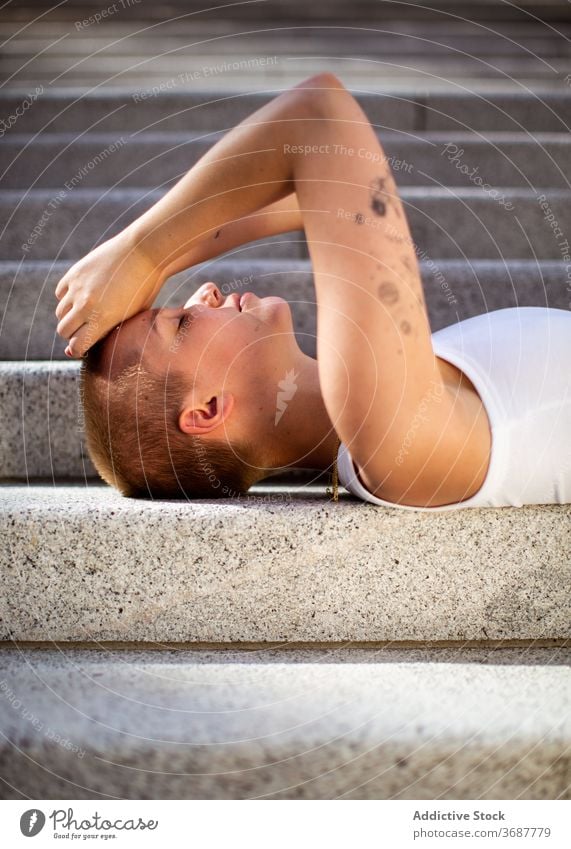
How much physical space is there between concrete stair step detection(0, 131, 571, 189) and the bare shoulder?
2.68 ft

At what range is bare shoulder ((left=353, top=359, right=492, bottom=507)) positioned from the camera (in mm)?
736

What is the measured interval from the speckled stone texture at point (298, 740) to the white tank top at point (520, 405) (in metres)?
0.17

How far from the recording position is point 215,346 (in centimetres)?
81

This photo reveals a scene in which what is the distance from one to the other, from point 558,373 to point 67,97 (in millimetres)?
1218

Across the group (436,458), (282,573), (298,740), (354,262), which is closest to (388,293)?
(354,262)

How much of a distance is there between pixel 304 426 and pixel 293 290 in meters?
0.36

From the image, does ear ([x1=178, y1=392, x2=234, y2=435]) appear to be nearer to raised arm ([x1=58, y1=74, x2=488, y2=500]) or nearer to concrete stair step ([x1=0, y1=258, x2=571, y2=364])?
raised arm ([x1=58, y1=74, x2=488, y2=500])

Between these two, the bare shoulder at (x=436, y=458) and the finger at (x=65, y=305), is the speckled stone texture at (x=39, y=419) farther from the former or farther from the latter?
the bare shoulder at (x=436, y=458)

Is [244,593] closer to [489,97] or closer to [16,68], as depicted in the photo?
[489,97]

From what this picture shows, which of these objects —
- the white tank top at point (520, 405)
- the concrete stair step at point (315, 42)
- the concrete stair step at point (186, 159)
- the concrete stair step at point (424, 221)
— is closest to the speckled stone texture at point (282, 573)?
the white tank top at point (520, 405)

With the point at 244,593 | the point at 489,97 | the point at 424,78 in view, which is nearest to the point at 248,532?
the point at 244,593

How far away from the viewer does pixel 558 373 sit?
2.67 ft
